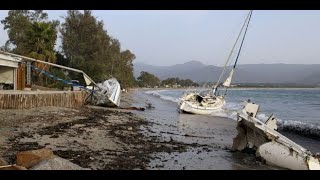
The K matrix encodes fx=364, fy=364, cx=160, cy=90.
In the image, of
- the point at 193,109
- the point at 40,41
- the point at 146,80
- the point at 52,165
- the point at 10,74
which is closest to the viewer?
the point at 52,165

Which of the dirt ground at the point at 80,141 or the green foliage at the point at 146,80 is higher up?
the green foliage at the point at 146,80

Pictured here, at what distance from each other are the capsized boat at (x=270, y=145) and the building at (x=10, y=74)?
17071 millimetres

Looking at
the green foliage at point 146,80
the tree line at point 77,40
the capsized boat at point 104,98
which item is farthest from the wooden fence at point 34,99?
the green foliage at point 146,80

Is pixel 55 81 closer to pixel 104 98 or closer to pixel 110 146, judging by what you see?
pixel 104 98

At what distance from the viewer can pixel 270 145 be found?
1106cm

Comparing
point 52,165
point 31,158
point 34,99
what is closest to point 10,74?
point 34,99

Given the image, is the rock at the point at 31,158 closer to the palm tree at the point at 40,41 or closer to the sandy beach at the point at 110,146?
the sandy beach at the point at 110,146

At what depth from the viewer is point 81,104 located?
2655cm

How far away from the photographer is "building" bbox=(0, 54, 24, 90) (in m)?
24.5

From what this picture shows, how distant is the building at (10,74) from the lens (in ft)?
80.5

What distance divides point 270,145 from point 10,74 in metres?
20.5

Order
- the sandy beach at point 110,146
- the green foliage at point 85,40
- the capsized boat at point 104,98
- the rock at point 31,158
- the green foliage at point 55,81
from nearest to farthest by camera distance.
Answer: the rock at point 31,158
the sandy beach at point 110,146
the capsized boat at point 104,98
the green foliage at point 55,81
the green foliage at point 85,40
